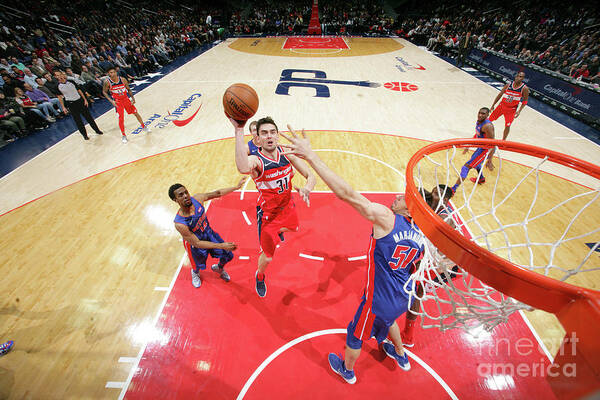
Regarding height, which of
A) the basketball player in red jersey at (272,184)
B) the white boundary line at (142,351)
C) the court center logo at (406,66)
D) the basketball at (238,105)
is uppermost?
the basketball at (238,105)

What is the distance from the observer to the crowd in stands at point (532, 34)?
1144cm

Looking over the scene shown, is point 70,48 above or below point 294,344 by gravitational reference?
above

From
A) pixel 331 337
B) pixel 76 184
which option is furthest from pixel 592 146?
pixel 76 184

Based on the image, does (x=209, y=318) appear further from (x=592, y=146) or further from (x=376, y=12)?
(x=376, y=12)

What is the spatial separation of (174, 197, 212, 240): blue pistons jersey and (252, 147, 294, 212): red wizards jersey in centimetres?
73

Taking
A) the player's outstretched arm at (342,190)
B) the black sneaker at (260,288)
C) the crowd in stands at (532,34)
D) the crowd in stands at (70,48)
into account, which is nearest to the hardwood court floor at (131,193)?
the black sneaker at (260,288)

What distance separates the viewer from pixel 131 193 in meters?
5.65

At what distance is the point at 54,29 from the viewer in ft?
48.0

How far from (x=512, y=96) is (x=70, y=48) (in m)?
17.3

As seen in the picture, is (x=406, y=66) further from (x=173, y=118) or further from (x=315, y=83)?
(x=173, y=118)

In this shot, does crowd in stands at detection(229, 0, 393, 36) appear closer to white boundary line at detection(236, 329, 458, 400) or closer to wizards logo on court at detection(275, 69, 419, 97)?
wizards logo on court at detection(275, 69, 419, 97)

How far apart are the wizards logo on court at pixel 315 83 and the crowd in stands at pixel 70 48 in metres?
6.93

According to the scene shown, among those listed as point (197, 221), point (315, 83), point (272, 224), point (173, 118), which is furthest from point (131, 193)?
point (315, 83)

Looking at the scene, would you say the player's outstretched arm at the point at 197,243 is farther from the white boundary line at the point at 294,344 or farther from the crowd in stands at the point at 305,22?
the crowd in stands at the point at 305,22
